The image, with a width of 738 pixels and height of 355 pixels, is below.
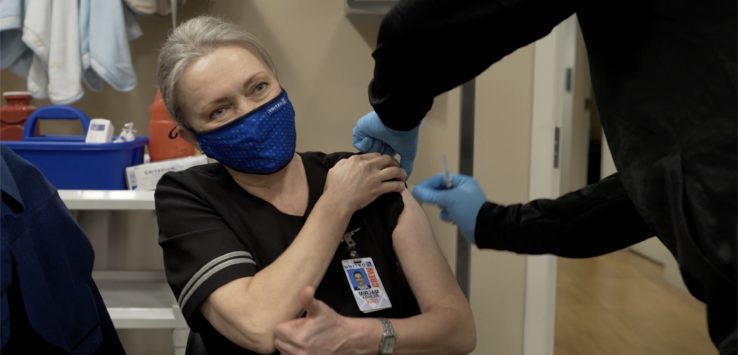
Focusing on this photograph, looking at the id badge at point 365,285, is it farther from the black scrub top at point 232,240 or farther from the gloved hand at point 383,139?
the gloved hand at point 383,139

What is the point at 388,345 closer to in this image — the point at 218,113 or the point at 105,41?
the point at 218,113

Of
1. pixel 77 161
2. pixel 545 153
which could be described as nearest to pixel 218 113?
pixel 77 161

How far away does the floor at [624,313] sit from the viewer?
3.24 m

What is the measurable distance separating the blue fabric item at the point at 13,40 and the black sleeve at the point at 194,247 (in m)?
1.09

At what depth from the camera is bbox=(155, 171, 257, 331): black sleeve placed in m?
1.19

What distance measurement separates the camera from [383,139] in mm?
1393

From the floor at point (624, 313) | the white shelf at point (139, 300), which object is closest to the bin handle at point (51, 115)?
the white shelf at point (139, 300)

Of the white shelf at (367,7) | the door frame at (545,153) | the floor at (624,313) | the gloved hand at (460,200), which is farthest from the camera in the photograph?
the floor at (624,313)

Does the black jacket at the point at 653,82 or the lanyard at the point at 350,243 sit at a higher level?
the black jacket at the point at 653,82

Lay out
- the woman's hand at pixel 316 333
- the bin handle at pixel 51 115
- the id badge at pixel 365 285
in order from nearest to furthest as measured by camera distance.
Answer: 1. the woman's hand at pixel 316 333
2. the id badge at pixel 365 285
3. the bin handle at pixel 51 115


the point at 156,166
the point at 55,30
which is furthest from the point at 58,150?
the point at 55,30

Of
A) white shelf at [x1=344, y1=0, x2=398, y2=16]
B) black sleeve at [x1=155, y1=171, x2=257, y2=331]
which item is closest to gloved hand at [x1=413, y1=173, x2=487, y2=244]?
black sleeve at [x1=155, y1=171, x2=257, y2=331]

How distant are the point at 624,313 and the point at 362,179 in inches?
115

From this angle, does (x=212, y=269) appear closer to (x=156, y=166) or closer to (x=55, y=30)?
(x=156, y=166)
